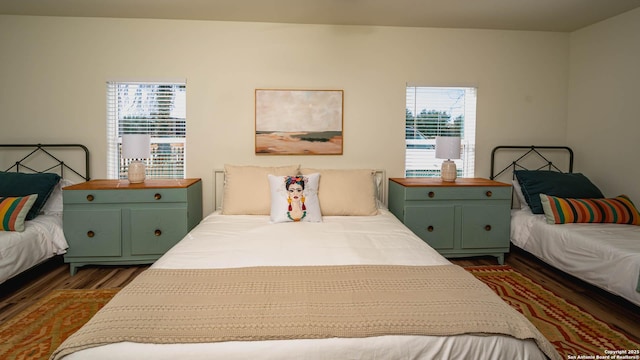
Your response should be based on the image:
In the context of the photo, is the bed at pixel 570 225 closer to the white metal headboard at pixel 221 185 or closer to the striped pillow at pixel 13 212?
the white metal headboard at pixel 221 185

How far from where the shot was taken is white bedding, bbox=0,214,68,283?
8.14ft

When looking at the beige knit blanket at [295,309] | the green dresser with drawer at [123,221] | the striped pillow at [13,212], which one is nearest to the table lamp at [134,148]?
the green dresser with drawer at [123,221]

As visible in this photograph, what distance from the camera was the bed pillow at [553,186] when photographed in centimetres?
320

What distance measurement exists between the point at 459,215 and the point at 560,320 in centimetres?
116

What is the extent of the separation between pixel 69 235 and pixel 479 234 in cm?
360

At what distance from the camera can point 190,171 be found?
11.5 ft

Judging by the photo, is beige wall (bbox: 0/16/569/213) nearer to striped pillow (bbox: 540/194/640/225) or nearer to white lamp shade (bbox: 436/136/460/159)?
white lamp shade (bbox: 436/136/460/159)

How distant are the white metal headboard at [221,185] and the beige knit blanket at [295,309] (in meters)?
1.89

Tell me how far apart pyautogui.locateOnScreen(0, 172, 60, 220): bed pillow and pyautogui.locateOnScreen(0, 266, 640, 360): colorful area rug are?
0.83m

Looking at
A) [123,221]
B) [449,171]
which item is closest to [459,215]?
[449,171]

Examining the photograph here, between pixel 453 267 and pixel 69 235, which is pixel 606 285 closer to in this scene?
pixel 453 267

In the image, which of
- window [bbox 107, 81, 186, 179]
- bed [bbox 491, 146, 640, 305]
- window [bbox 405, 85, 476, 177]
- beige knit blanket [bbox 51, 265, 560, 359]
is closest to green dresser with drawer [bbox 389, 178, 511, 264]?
bed [bbox 491, 146, 640, 305]

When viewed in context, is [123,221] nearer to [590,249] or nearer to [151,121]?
[151,121]

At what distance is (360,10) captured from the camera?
10.2 ft
